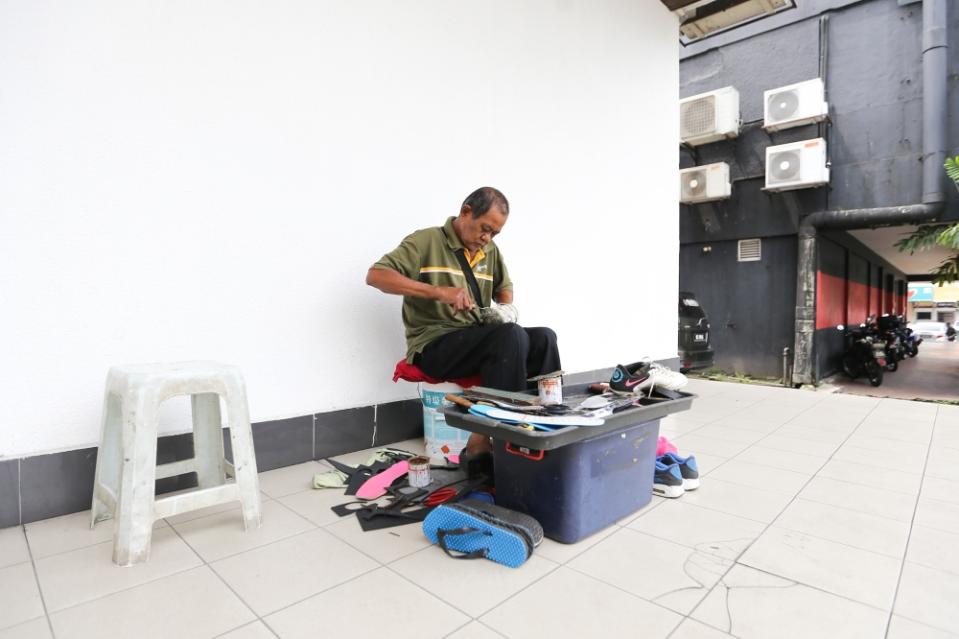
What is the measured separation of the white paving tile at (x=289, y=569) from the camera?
112 centimetres

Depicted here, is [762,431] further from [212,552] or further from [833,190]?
[833,190]

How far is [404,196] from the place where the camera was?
2.52 m

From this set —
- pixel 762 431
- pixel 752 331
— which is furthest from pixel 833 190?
pixel 762 431

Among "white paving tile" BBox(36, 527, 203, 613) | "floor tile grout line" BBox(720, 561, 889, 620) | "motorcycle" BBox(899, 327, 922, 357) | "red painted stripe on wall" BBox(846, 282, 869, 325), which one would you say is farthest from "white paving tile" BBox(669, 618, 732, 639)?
"motorcycle" BBox(899, 327, 922, 357)

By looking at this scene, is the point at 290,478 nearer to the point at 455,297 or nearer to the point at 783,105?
the point at 455,297

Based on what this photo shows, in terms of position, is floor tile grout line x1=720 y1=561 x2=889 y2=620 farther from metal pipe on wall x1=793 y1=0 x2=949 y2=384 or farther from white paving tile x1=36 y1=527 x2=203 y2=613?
metal pipe on wall x1=793 y1=0 x2=949 y2=384

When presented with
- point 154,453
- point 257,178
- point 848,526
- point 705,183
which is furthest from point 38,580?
point 705,183

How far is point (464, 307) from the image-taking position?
1.95 meters

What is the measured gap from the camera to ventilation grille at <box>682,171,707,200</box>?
275 inches

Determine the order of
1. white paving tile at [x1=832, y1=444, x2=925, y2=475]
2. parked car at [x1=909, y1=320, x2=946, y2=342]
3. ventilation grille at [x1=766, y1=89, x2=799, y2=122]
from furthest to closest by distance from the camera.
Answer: parked car at [x1=909, y1=320, x2=946, y2=342] → ventilation grille at [x1=766, y1=89, x2=799, y2=122] → white paving tile at [x1=832, y1=444, x2=925, y2=475]

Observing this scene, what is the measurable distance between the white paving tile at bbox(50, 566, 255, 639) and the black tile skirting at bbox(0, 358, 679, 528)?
684mm

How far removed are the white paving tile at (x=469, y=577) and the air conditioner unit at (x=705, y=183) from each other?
22.4ft

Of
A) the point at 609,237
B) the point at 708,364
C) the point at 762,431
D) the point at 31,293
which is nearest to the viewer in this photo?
the point at 31,293

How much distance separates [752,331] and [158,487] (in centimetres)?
767
